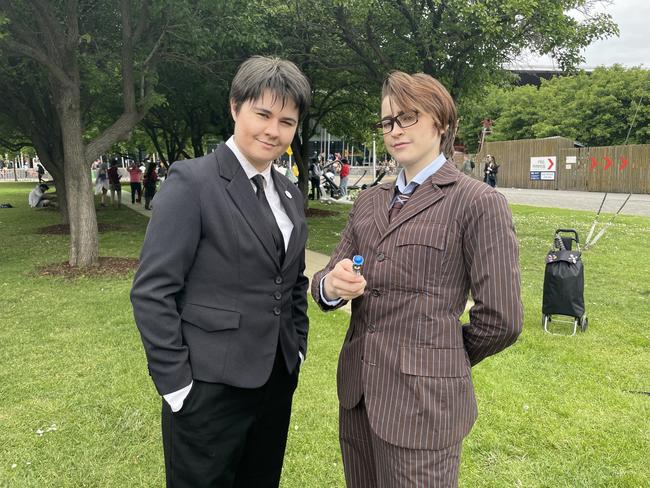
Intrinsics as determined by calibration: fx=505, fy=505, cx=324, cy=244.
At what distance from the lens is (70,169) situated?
8.60 meters

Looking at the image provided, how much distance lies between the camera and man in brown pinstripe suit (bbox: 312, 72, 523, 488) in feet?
5.31

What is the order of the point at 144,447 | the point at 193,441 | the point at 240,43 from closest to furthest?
the point at 193,441 < the point at 144,447 < the point at 240,43

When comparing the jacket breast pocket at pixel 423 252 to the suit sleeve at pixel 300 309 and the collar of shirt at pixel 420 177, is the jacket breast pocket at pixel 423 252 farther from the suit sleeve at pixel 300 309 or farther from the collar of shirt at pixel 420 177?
the suit sleeve at pixel 300 309

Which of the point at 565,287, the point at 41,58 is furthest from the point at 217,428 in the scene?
the point at 41,58

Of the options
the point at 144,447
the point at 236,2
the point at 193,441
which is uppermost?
the point at 236,2

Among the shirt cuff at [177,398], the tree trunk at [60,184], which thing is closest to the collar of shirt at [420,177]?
the shirt cuff at [177,398]

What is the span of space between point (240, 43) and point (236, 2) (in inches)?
35.2

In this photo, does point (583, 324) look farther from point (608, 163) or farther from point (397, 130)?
point (608, 163)

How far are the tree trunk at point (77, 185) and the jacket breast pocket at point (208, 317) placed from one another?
7.84 metres

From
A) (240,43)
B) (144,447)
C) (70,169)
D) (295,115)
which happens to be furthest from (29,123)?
(295,115)

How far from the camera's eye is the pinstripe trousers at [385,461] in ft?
5.44

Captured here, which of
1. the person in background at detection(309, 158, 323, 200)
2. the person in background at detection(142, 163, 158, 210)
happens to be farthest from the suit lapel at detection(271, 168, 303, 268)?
the person in background at detection(309, 158, 323, 200)

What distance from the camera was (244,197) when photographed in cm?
187

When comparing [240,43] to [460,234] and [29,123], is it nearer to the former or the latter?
[29,123]
